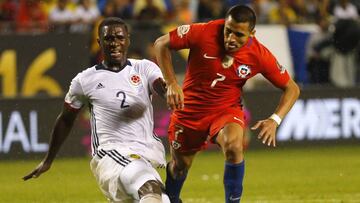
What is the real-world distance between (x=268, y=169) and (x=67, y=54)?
14.6 feet

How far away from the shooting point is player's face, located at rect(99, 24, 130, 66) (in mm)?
7672

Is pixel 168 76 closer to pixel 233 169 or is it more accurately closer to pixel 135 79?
pixel 135 79

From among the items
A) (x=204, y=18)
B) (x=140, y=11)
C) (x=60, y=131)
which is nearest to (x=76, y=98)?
(x=60, y=131)

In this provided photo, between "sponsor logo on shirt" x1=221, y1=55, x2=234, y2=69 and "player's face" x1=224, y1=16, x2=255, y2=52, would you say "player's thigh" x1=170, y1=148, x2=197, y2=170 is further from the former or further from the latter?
"player's face" x1=224, y1=16, x2=255, y2=52

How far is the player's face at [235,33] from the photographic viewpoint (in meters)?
8.35

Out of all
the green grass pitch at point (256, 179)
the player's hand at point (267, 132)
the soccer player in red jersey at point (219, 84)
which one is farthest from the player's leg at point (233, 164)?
the green grass pitch at point (256, 179)

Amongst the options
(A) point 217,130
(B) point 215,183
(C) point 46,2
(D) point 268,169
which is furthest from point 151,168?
(C) point 46,2

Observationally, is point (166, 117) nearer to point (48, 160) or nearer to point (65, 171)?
point (65, 171)

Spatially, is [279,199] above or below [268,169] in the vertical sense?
above

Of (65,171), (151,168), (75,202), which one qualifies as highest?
(151,168)

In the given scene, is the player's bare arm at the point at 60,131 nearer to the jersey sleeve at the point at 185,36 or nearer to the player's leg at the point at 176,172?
the jersey sleeve at the point at 185,36

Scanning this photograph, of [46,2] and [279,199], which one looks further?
[46,2]

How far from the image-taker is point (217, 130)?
8844mm

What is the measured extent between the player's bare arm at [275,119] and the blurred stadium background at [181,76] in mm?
3218
